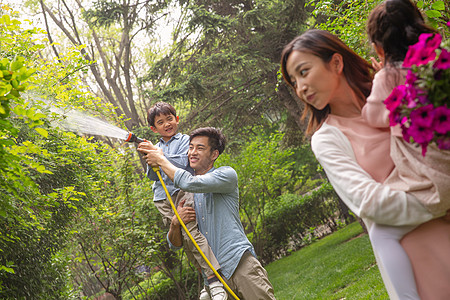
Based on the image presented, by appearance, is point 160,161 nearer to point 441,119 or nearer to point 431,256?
point 431,256

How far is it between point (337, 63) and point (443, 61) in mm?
632

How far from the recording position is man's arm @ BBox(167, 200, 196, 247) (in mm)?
3836

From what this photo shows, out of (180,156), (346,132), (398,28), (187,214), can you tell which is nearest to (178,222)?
(187,214)

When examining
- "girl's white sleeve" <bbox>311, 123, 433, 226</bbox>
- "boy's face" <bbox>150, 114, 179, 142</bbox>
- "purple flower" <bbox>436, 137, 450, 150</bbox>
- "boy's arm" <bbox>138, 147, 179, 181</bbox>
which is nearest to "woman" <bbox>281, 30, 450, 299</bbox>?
"girl's white sleeve" <bbox>311, 123, 433, 226</bbox>

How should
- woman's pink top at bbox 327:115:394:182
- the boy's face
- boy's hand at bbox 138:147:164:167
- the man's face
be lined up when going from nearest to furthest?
woman's pink top at bbox 327:115:394:182, boy's hand at bbox 138:147:164:167, the man's face, the boy's face

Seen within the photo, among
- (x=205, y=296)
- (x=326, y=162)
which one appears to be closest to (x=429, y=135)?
(x=326, y=162)

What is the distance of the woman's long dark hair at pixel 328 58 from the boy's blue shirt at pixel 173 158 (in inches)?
86.5

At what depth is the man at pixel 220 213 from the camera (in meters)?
3.29

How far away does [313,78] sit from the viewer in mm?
2025

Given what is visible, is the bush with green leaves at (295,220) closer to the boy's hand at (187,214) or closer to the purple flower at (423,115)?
the boy's hand at (187,214)

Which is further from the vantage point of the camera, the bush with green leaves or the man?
the bush with green leaves

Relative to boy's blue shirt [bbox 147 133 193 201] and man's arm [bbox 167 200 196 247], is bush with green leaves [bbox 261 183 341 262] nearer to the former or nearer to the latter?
boy's blue shirt [bbox 147 133 193 201]

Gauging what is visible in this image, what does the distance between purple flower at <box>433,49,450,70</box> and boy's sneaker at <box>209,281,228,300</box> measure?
8.21 feet

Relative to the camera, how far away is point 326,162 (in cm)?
191
